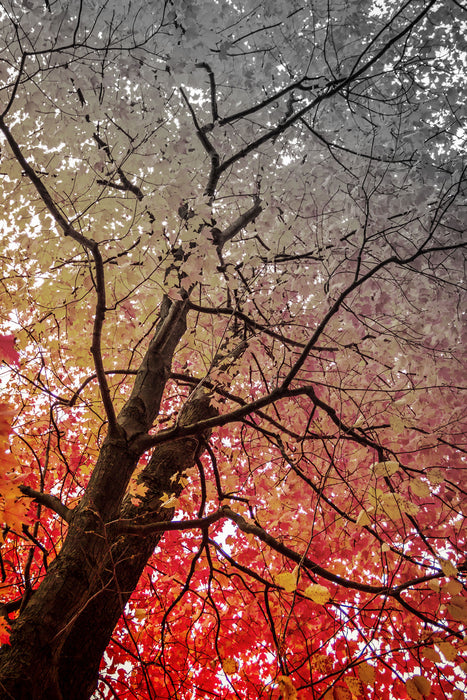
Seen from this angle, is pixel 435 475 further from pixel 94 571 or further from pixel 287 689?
pixel 94 571

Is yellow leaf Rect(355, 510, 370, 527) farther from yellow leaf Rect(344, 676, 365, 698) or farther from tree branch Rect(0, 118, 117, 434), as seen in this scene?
tree branch Rect(0, 118, 117, 434)

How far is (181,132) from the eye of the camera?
171 inches

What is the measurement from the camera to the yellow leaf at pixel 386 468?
196 cm

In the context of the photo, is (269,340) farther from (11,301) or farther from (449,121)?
(449,121)

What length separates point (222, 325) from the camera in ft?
16.4

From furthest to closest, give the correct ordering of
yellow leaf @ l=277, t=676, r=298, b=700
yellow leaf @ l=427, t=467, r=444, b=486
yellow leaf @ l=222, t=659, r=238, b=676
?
1. yellow leaf @ l=222, t=659, r=238, b=676
2. yellow leaf @ l=427, t=467, r=444, b=486
3. yellow leaf @ l=277, t=676, r=298, b=700

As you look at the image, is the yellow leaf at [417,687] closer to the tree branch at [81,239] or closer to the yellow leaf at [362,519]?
the yellow leaf at [362,519]

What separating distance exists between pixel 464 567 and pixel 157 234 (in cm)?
277

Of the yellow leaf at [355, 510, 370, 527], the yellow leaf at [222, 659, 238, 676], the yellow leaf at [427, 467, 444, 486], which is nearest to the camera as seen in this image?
the yellow leaf at [355, 510, 370, 527]

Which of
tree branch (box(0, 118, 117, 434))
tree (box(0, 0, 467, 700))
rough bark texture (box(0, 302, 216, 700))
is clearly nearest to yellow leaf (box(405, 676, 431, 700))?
tree (box(0, 0, 467, 700))

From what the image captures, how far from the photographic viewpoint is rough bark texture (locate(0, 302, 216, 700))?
2.23 meters

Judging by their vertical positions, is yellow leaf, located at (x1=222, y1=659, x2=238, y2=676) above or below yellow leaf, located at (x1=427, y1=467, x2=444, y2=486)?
below

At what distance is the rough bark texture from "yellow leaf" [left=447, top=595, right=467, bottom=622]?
1.61 m

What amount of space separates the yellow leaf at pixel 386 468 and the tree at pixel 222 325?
0.04 meters
